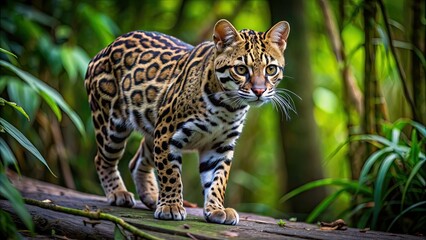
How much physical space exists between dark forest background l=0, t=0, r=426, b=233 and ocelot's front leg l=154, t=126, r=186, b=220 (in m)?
1.13

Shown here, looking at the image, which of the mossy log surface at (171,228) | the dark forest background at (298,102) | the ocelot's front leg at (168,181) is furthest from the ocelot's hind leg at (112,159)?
the ocelot's front leg at (168,181)

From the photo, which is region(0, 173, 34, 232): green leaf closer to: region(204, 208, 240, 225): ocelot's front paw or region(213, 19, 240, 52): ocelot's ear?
region(204, 208, 240, 225): ocelot's front paw

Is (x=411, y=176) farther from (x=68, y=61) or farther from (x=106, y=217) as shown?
(x=68, y=61)

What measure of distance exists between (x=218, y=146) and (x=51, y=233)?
1.64m

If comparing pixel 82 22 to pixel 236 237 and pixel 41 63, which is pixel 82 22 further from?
pixel 236 237

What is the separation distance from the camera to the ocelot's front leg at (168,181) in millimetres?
5000

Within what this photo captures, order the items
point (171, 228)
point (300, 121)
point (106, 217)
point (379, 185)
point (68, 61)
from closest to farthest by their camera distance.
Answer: point (106, 217)
point (171, 228)
point (379, 185)
point (68, 61)
point (300, 121)

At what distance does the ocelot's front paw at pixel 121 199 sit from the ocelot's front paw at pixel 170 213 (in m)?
0.83

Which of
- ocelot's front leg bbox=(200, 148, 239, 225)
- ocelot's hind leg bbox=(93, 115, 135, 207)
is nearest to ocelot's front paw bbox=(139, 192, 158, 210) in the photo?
ocelot's hind leg bbox=(93, 115, 135, 207)

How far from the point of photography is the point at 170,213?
4.98 meters

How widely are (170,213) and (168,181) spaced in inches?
11.3

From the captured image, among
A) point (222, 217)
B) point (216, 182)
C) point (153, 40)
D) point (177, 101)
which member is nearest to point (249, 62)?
point (177, 101)

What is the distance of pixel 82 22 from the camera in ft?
30.8

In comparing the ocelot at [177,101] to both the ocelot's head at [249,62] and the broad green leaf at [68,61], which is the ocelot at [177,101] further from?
the broad green leaf at [68,61]
